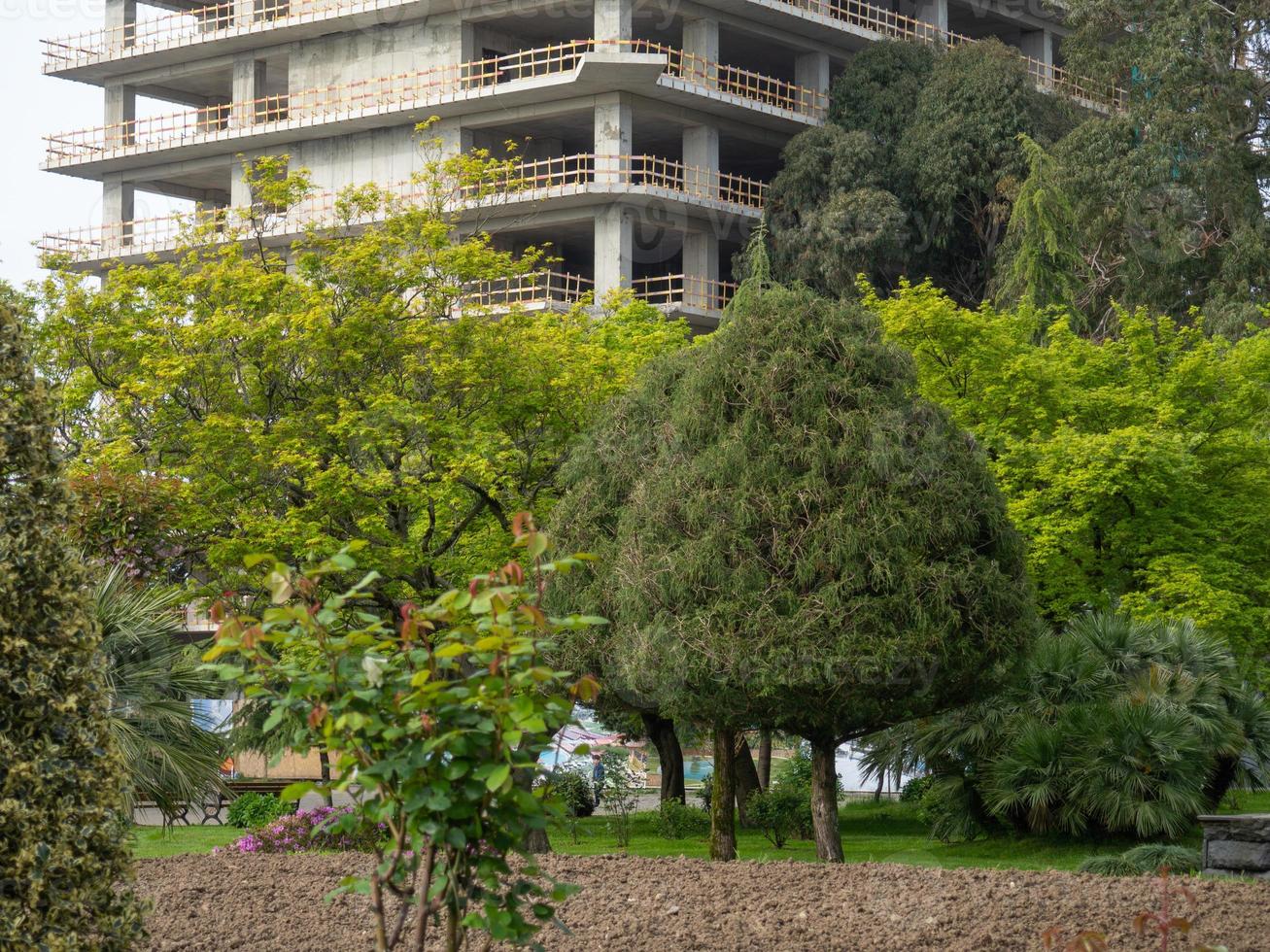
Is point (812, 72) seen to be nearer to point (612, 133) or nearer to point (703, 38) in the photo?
point (703, 38)

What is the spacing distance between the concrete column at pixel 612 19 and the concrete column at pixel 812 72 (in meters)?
7.95

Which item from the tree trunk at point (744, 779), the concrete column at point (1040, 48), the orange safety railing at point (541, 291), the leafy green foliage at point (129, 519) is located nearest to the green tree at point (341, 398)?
the leafy green foliage at point (129, 519)

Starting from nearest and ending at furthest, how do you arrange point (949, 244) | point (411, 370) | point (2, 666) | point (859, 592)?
point (2, 666) < point (859, 592) < point (411, 370) < point (949, 244)

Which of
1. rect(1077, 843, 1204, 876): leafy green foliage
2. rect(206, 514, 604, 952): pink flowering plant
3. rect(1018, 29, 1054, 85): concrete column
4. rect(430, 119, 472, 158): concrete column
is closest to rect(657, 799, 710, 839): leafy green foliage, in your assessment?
rect(1077, 843, 1204, 876): leafy green foliage

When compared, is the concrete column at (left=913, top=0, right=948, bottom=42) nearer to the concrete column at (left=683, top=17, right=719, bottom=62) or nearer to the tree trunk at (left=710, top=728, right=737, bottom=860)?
the concrete column at (left=683, top=17, right=719, bottom=62)

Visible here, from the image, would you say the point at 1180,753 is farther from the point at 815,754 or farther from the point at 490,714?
the point at 490,714

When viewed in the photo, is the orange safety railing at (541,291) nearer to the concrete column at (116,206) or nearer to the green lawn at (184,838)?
the concrete column at (116,206)

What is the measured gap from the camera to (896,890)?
10.8 metres

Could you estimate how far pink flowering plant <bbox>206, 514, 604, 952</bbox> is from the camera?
5.52 meters

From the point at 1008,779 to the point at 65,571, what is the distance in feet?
49.5

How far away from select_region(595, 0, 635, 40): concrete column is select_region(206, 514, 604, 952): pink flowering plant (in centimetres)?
5161

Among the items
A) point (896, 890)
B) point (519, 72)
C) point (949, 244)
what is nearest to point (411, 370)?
point (896, 890)

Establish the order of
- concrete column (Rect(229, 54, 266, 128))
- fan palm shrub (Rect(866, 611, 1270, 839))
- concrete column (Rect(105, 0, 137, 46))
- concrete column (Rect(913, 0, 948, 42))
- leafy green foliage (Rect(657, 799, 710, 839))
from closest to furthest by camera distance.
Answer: fan palm shrub (Rect(866, 611, 1270, 839)), leafy green foliage (Rect(657, 799, 710, 839)), concrete column (Rect(229, 54, 266, 128)), concrete column (Rect(913, 0, 948, 42)), concrete column (Rect(105, 0, 137, 46))

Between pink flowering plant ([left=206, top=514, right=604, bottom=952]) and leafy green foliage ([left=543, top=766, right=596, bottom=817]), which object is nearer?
pink flowering plant ([left=206, top=514, right=604, bottom=952])
